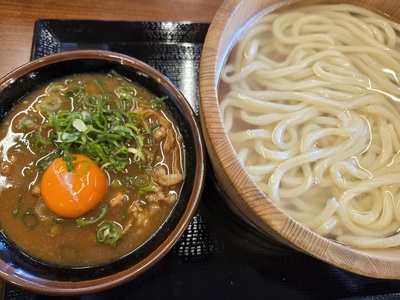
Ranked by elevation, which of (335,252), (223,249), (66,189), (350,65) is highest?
(350,65)

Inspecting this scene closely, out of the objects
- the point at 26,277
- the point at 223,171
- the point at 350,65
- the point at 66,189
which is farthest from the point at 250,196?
the point at 350,65

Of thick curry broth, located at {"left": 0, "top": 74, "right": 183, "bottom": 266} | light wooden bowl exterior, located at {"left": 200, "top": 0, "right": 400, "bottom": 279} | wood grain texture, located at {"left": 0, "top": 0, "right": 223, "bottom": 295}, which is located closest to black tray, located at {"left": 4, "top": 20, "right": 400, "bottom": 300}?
thick curry broth, located at {"left": 0, "top": 74, "right": 183, "bottom": 266}

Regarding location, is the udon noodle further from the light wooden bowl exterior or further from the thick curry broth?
the thick curry broth

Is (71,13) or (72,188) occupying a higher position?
(71,13)

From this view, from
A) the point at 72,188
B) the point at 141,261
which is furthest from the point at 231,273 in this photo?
the point at 72,188

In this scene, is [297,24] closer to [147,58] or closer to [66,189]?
[147,58]

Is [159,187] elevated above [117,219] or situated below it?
above

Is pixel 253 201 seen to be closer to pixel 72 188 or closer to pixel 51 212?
pixel 72 188

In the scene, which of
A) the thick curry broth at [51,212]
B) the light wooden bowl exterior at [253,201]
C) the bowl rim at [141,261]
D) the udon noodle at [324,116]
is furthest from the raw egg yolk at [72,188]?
the udon noodle at [324,116]
